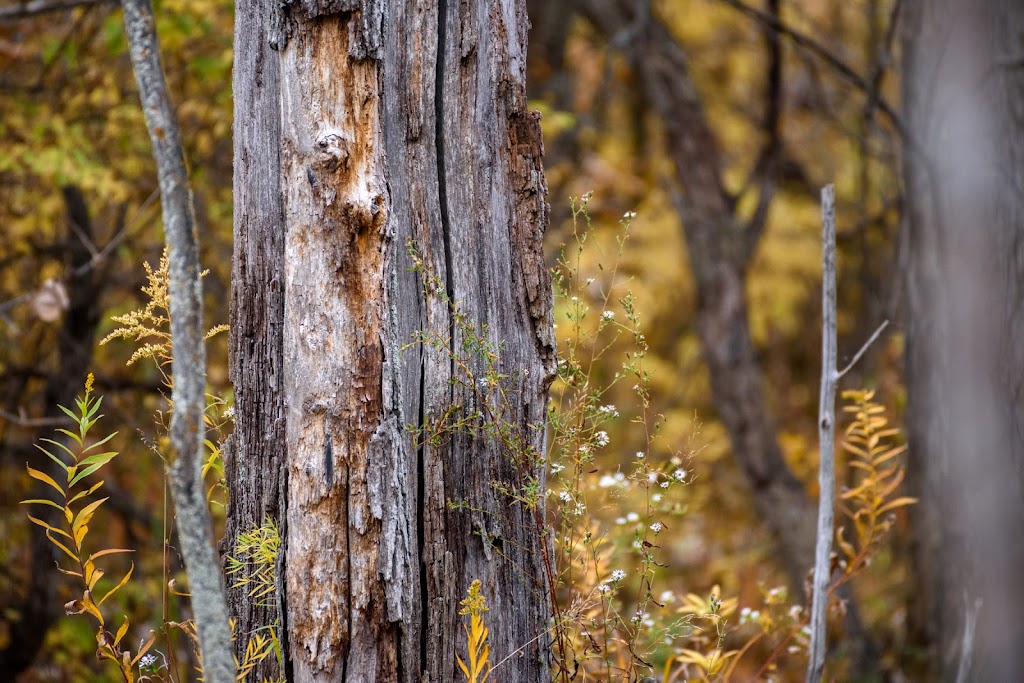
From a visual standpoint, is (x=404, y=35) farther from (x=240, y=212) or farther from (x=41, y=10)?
(x=41, y=10)

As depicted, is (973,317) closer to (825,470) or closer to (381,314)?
(825,470)

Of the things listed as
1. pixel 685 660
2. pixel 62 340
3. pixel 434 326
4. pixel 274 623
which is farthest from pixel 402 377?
pixel 62 340

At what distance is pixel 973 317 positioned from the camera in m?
3.22

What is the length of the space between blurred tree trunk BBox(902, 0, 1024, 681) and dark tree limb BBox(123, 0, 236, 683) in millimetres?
2641

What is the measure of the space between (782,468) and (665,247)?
12.4 feet

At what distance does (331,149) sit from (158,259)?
3864 mm

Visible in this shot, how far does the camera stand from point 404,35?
2029 millimetres

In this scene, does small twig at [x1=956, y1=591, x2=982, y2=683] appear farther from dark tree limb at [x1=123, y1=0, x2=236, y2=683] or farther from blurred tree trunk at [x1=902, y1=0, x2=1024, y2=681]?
dark tree limb at [x1=123, y1=0, x2=236, y2=683]

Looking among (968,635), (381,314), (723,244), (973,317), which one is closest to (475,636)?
(381,314)

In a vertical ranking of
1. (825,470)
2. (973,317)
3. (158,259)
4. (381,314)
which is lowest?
(825,470)

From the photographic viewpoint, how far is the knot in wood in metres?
1.85

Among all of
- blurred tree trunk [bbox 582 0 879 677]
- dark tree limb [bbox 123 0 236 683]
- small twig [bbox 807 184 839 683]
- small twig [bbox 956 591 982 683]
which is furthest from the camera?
blurred tree trunk [bbox 582 0 879 677]

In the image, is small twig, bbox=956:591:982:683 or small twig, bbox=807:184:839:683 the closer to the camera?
small twig, bbox=807:184:839:683

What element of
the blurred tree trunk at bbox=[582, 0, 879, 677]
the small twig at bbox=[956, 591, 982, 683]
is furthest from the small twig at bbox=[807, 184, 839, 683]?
the blurred tree trunk at bbox=[582, 0, 879, 677]
